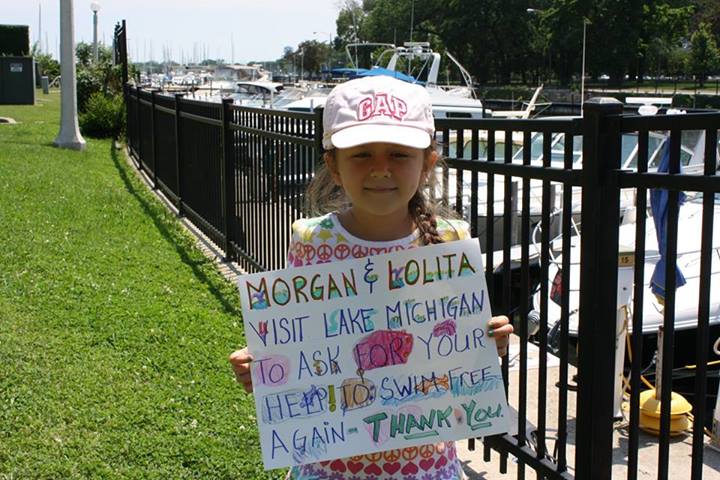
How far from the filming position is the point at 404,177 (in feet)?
7.79

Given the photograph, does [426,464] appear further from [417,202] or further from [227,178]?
[227,178]

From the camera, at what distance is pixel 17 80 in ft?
125

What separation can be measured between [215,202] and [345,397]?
21.9 feet

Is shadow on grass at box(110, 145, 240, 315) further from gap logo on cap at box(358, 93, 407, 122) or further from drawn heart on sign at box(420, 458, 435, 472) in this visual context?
gap logo on cap at box(358, 93, 407, 122)

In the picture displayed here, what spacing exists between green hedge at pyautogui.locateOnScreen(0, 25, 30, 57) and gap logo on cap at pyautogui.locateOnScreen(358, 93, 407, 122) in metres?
49.3

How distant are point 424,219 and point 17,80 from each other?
39.2m

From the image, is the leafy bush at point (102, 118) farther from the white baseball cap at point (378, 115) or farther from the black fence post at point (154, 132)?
the white baseball cap at point (378, 115)

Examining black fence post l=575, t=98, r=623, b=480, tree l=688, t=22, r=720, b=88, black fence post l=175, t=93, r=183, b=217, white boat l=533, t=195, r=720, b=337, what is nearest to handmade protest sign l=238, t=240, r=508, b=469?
black fence post l=575, t=98, r=623, b=480

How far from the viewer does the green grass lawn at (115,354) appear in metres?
4.02

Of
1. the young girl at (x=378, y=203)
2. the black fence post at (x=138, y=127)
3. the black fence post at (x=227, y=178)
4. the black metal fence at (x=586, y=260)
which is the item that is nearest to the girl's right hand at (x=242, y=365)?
the young girl at (x=378, y=203)

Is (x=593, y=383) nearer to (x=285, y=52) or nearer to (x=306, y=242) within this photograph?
(x=306, y=242)

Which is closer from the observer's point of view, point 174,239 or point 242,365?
point 242,365

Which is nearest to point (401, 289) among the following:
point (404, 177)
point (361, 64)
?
point (404, 177)

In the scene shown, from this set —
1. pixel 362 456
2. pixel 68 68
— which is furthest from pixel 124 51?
pixel 362 456
